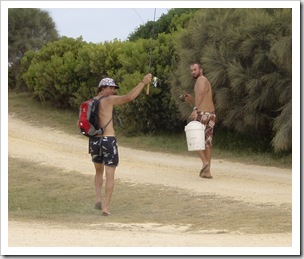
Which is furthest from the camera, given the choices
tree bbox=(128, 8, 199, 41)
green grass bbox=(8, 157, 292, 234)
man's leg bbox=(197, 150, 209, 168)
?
tree bbox=(128, 8, 199, 41)

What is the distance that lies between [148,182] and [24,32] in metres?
16.9

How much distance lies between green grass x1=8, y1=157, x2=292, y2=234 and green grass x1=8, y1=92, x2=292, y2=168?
10.3 feet

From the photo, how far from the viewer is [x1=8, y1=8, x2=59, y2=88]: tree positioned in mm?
27725

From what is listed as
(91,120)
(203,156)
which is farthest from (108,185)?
(203,156)

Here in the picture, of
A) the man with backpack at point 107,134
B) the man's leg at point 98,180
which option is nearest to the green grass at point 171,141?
the man's leg at point 98,180

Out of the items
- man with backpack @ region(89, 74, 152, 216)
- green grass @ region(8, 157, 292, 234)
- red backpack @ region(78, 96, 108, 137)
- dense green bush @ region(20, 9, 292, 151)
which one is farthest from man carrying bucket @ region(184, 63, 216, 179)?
red backpack @ region(78, 96, 108, 137)

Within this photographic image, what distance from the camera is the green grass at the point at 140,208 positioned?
9750 millimetres

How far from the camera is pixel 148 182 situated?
12781mm

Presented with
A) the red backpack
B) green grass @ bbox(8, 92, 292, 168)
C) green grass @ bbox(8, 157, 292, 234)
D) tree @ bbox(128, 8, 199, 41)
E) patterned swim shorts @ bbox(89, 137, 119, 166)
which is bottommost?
green grass @ bbox(8, 157, 292, 234)

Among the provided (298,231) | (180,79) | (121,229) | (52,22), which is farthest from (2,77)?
(52,22)

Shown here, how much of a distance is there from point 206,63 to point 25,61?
11.0 metres

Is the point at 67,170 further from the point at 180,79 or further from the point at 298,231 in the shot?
the point at 298,231

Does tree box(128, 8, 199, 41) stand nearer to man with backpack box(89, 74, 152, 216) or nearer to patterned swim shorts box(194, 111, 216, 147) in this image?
patterned swim shorts box(194, 111, 216, 147)

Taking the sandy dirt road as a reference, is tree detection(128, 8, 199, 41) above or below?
above
